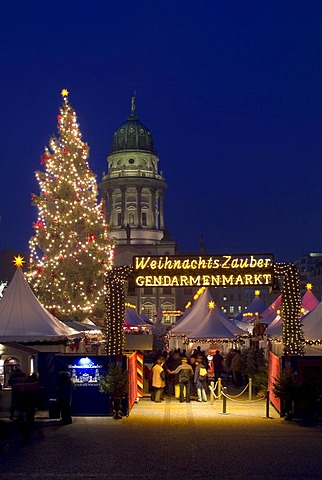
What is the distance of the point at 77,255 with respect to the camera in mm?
38938

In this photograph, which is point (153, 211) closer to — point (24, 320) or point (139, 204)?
point (139, 204)

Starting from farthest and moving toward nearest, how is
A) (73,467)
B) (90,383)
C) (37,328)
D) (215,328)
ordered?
(215,328), (37,328), (90,383), (73,467)

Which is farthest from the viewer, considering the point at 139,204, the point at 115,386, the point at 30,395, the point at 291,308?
the point at 139,204

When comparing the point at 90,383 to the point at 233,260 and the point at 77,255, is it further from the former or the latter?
the point at 77,255

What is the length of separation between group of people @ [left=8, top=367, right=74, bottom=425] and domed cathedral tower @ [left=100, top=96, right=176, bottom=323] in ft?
337

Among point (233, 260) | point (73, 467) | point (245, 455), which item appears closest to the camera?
point (73, 467)

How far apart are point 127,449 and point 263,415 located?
22.7 ft

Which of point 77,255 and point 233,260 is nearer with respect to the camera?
point 233,260

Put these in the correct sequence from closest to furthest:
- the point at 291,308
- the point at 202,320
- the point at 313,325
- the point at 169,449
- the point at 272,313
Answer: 1. the point at 169,449
2. the point at 291,308
3. the point at 313,325
4. the point at 202,320
5. the point at 272,313

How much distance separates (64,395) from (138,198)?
364 feet

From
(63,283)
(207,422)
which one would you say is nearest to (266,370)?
(207,422)

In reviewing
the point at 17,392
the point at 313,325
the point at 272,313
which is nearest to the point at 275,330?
the point at 313,325

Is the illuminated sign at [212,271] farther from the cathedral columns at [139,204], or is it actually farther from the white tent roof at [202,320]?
the cathedral columns at [139,204]

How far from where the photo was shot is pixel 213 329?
118ft
